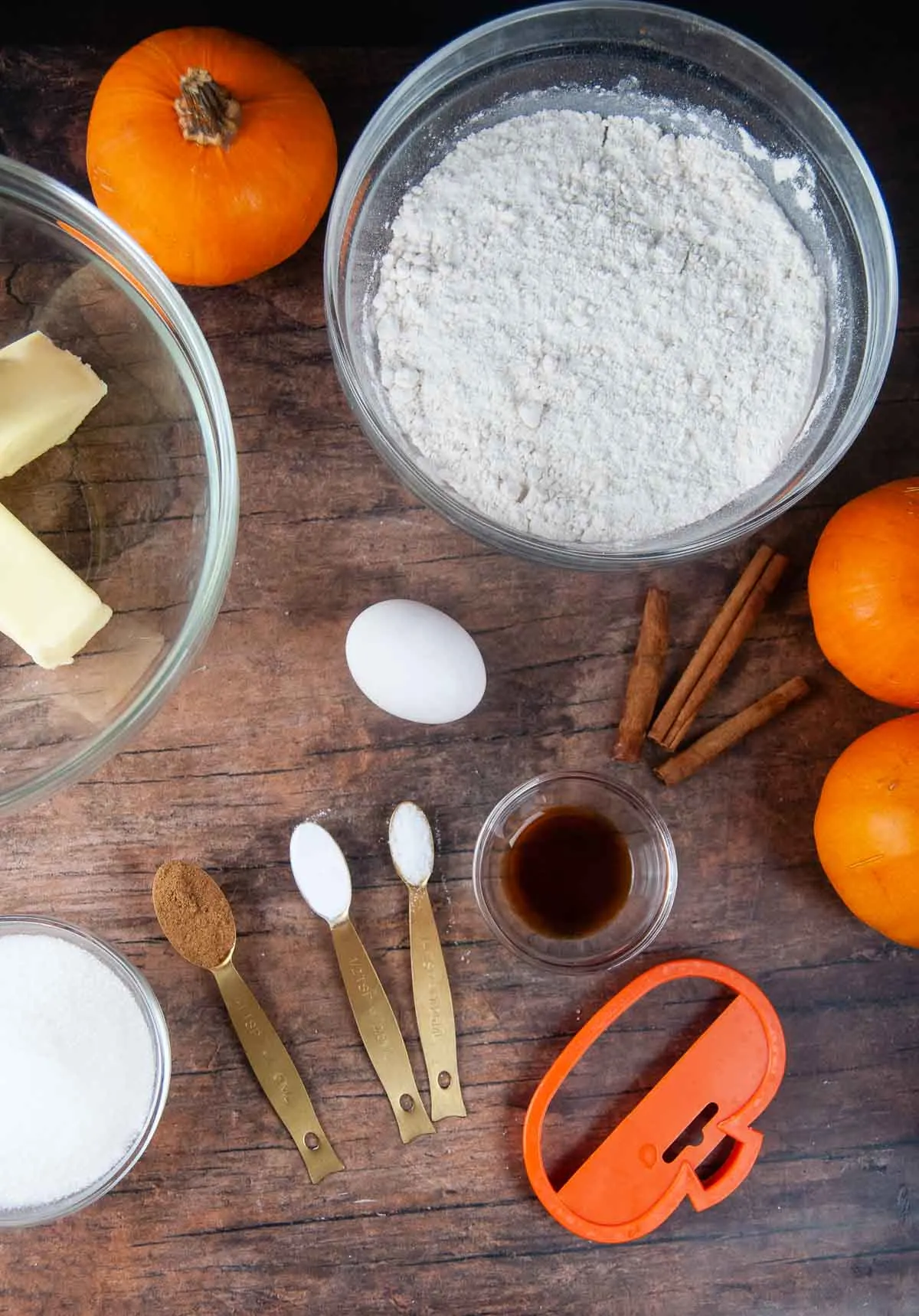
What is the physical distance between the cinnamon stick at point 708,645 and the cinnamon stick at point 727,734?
0.04 metres

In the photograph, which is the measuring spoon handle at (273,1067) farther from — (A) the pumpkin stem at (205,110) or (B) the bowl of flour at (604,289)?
(A) the pumpkin stem at (205,110)

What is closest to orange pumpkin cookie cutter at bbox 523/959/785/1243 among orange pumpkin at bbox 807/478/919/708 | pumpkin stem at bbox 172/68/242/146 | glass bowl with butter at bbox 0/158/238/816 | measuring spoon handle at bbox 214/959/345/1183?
measuring spoon handle at bbox 214/959/345/1183

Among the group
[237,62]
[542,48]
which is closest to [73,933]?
[237,62]

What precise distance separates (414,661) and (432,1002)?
473 millimetres

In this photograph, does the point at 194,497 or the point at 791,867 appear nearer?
the point at 194,497

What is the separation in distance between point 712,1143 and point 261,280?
132 cm

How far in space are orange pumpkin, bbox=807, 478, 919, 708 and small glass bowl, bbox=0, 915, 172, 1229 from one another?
3.32 feet

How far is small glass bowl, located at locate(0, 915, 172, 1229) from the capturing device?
1.41m

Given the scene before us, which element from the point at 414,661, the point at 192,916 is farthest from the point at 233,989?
the point at 414,661

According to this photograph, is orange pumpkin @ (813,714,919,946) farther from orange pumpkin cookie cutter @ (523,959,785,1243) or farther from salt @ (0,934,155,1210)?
salt @ (0,934,155,1210)

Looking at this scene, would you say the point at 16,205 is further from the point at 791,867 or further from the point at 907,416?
the point at 791,867

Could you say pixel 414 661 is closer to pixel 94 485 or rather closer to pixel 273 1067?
pixel 94 485

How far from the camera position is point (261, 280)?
1493 mm

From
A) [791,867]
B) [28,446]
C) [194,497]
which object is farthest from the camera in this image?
[791,867]
